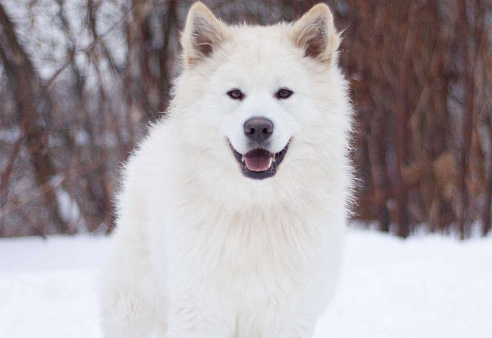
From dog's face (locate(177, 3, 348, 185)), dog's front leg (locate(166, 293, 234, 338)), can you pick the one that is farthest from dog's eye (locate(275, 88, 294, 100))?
dog's front leg (locate(166, 293, 234, 338))

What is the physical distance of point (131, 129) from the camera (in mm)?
9000

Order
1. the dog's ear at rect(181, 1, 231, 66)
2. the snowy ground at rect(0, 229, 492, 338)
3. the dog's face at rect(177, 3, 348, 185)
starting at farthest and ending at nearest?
the snowy ground at rect(0, 229, 492, 338)
the dog's ear at rect(181, 1, 231, 66)
the dog's face at rect(177, 3, 348, 185)

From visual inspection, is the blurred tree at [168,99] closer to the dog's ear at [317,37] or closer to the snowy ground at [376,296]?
the snowy ground at [376,296]

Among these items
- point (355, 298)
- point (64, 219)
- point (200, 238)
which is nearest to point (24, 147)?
point (64, 219)

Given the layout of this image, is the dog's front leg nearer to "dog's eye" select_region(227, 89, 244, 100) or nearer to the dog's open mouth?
the dog's open mouth

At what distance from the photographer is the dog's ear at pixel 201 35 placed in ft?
11.2

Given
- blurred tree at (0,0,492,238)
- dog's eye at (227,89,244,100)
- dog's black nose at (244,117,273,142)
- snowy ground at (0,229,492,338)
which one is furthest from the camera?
blurred tree at (0,0,492,238)

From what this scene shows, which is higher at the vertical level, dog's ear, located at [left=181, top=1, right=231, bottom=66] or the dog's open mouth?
dog's ear, located at [left=181, top=1, right=231, bottom=66]

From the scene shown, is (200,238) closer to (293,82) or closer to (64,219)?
(293,82)

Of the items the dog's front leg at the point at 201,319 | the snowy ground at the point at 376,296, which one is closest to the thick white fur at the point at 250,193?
the dog's front leg at the point at 201,319

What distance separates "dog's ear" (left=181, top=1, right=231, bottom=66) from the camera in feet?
11.2

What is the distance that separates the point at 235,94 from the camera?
3.27 metres

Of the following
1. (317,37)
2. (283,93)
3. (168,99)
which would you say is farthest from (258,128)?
(168,99)

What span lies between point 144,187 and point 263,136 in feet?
3.78
